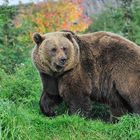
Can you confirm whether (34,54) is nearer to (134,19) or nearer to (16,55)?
(16,55)

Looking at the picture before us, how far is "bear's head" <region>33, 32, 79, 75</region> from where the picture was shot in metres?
7.69

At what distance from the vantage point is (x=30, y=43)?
47.2ft

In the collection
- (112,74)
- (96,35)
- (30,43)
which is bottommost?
(30,43)

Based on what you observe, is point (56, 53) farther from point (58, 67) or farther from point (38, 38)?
point (38, 38)

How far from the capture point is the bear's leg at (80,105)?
7.72 meters

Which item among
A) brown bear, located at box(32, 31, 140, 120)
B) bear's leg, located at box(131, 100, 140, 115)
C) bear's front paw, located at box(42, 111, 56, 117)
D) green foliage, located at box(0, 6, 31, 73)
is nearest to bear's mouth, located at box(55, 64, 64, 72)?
brown bear, located at box(32, 31, 140, 120)

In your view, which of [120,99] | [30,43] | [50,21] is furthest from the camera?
[50,21]

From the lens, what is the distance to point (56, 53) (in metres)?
7.72

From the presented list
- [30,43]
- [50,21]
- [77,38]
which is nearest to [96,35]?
[77,38]

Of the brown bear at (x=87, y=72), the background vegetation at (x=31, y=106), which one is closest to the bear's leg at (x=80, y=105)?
the brown bear at (x=87, y=72)

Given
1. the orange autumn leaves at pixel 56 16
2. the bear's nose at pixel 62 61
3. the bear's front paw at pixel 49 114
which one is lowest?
the orange autumn leaves at pixel 56 16

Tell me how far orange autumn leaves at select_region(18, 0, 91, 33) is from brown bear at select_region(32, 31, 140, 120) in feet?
27.0

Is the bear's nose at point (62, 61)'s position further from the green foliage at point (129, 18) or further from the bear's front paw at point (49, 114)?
the green foliage at point (129, 18)

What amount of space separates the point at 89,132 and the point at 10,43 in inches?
245
